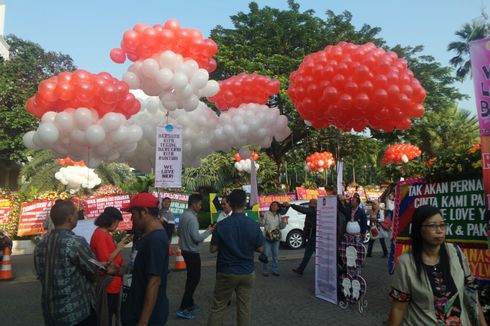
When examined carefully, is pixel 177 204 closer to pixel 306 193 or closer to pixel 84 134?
pixel 84 134

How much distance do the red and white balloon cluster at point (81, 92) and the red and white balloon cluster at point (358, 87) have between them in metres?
3.40

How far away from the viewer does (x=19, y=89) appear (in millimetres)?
25625

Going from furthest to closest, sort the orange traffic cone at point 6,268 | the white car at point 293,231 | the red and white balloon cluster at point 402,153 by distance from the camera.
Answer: the red and white balloon cluster at point 402,153 → the white car at point 293,231 → the orange traffic cone at point 6,268

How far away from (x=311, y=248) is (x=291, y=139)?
686 inches

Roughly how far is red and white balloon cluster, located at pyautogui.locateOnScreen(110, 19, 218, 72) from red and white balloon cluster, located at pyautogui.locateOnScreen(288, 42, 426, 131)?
86.6 inches

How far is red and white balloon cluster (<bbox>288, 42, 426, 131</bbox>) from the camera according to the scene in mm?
7371

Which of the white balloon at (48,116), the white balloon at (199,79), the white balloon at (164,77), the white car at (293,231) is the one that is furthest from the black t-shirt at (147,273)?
the white car at (293,231)

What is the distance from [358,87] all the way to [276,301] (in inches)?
148

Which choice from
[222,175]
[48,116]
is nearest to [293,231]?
[48,116]

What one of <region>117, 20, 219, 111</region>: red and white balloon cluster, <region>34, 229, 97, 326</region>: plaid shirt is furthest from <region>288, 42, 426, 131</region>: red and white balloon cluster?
<region>34, 229, 97, 326</region>: plaid shirt

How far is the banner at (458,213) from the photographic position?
15.9 feet

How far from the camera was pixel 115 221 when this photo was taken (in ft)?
15.0

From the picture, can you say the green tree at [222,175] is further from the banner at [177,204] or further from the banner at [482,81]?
the banner at [482,81]

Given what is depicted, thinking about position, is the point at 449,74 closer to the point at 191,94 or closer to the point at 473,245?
the point at 191,94
